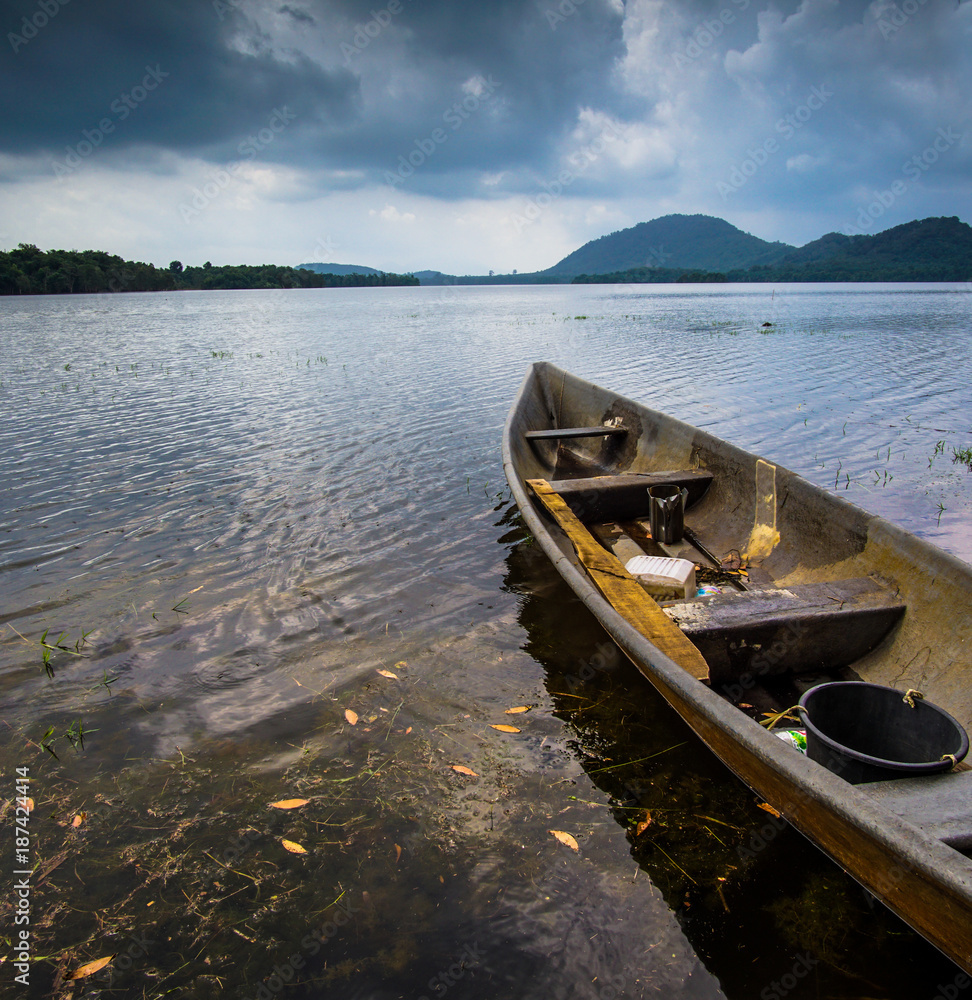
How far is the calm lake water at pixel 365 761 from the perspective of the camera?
2.56 meters

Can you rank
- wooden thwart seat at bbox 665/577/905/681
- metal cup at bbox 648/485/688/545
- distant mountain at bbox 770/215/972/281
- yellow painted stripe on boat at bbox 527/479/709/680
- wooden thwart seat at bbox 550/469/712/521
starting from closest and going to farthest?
1. yellow painted stripe on boat at bbox 527/479/709/680
2. wooden thwart seat at bbox 665/577/905/681
3. metal cup at bbox 648/485/688/545
4. wooden thwart seat at bbox 550/469/712/521
5. distant mountain at bbox 770/215/972/281

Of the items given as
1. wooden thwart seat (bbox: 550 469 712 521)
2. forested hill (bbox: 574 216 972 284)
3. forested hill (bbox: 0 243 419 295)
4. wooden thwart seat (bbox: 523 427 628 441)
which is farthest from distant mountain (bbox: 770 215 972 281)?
wooden thwart seat (bbox: 550 469 712 521)

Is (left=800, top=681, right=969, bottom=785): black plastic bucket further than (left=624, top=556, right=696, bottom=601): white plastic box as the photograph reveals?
No

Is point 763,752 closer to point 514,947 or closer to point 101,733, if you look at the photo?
point 514,947

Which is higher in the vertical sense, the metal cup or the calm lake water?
the metal cup

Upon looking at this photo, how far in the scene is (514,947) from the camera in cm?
261

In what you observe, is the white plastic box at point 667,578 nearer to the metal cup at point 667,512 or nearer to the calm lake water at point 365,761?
the calm lake water at point 365,761

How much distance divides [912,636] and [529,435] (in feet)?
17.6

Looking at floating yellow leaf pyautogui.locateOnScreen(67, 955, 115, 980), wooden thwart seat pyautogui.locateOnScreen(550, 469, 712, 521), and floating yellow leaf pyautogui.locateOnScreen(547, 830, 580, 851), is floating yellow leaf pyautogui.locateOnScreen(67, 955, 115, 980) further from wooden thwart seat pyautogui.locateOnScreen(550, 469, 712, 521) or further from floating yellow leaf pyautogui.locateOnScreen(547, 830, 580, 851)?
wooden thwart seat pyautogui.locateOnScreen(550, 469, 712, 521)

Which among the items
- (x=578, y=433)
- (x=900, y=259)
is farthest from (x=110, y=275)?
(x=900, y=259)

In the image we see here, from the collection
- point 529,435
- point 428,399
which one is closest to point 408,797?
point 529,435


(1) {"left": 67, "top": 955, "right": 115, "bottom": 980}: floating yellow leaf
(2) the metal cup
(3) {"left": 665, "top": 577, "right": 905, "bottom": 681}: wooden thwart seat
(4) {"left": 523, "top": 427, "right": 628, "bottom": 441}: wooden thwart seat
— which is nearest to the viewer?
(1) {"left": 67, "top": 955, "right": 115, "bottom": 980}: floating yellow leaf

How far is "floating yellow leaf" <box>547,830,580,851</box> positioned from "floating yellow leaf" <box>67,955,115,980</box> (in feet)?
6.88

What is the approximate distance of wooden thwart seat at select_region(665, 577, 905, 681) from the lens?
362 cm
